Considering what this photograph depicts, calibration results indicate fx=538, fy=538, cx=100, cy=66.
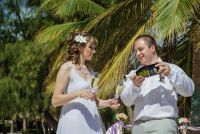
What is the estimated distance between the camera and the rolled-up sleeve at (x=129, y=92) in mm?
4059

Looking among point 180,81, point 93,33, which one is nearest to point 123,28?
point 93,33

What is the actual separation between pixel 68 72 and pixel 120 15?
7.64m

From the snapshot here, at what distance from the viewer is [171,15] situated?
8000 millimetres

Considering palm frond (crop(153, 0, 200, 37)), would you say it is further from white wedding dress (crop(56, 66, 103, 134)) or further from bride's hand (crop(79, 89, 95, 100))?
bride's hand (crop(79, 89, 95, 100))

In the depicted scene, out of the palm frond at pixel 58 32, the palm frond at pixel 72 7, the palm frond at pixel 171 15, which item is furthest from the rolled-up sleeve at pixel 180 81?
the palm frond at pixel 58 32

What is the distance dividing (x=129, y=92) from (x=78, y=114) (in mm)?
616

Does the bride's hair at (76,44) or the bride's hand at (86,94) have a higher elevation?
the bride's hair at (76,44)

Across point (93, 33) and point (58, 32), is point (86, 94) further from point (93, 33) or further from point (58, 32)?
point (58, 32)

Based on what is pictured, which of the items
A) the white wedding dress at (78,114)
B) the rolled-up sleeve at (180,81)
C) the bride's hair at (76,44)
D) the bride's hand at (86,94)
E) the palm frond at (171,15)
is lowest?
the white wedding dress at (78,114)

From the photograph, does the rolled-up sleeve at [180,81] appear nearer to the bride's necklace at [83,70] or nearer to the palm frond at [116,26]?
the bride's necklace at [83,70]

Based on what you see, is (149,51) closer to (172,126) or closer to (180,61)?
(172,126)

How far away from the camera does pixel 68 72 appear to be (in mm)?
4434

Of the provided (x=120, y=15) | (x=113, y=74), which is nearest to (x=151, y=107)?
(x=113, y=74)

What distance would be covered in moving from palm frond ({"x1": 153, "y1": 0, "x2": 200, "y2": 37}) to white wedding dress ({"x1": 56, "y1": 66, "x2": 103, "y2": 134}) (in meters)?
3.26
